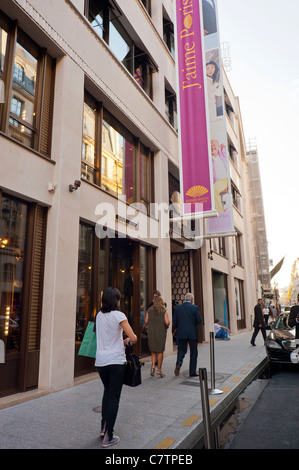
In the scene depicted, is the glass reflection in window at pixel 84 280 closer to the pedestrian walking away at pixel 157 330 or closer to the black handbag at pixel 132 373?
the pedestrian walking away at pixel 157 330

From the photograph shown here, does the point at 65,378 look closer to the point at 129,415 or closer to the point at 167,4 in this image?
the point at 129,415

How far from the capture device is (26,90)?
22.3 ft

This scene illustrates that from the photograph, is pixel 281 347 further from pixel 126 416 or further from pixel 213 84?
pixel 213 84

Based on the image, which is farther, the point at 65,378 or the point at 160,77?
the point at 160,77

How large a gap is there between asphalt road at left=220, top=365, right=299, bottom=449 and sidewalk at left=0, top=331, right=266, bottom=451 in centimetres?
29

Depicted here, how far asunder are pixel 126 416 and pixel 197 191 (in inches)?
327

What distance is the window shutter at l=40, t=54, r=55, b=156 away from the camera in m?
7.05

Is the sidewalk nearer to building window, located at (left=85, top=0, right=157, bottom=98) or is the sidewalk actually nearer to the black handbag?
the black handbag

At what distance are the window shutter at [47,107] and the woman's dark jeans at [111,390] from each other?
15.5 feet

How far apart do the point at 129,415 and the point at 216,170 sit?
11769 mm

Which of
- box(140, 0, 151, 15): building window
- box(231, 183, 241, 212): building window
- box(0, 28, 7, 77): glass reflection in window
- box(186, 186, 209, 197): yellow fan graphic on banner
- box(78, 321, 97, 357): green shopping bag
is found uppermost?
box(140, 0, 151, 15): building window

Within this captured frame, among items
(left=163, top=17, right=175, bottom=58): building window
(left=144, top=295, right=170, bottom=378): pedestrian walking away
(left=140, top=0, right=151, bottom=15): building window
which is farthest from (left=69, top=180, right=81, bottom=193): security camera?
(left=163, top=17, right=175, bottom=58): building window
